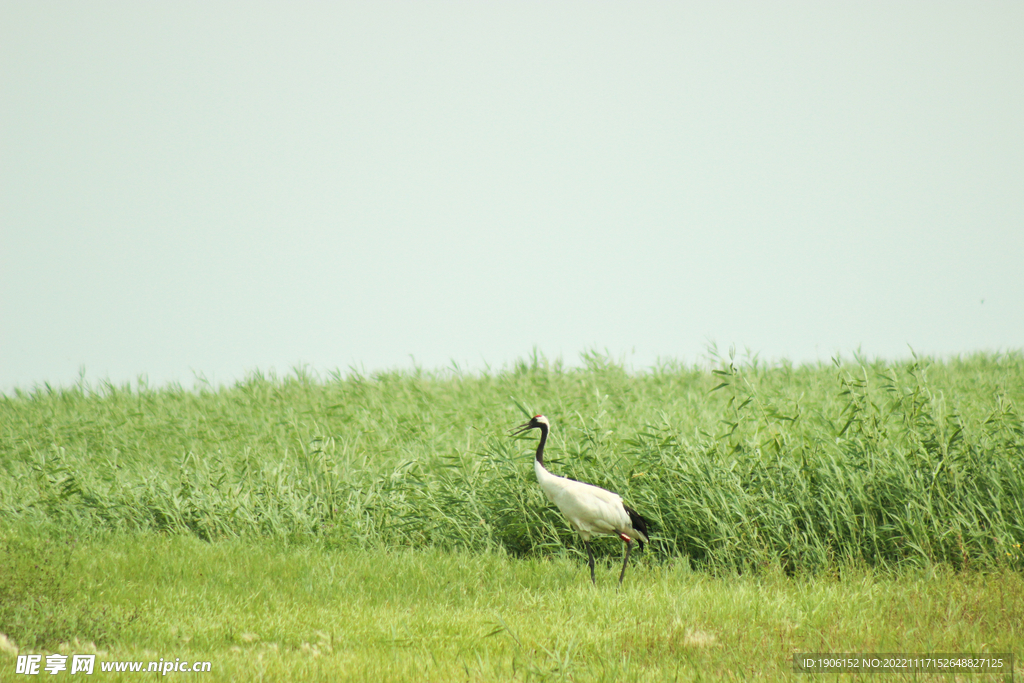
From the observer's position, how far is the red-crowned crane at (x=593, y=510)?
698 centimetres

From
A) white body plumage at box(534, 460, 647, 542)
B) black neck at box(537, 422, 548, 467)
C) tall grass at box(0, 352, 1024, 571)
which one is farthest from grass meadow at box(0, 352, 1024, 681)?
black neck at box(537, 422, 548, 467)

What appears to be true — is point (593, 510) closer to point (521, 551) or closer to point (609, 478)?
point (609, 478)

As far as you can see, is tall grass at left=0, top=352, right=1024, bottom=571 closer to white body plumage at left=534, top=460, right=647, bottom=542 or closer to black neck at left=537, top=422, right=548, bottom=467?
black neck at left=537, top=422, right=548, bottom=467

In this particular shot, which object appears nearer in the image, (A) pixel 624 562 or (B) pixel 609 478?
(A) pixel 624 562

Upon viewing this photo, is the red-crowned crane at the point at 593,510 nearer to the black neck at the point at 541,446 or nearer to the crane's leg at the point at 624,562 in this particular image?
the crane's leg at the point at 624,562

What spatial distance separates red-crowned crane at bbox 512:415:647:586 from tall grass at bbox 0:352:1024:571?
0.78 m

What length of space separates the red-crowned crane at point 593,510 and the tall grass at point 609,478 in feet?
2.56

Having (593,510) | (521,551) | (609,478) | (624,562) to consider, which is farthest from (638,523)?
(521,551)

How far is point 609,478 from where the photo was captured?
827 centimetres

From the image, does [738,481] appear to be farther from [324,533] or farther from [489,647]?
[324,533]

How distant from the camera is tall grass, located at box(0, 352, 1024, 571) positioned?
7.55 metres

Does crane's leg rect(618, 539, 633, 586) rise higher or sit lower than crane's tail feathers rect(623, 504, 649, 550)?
lower

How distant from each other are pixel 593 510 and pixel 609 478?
52.6 inches

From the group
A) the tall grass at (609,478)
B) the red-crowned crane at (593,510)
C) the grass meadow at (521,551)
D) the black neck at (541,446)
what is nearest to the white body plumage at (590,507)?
the red-crowned crane at (593,510)
